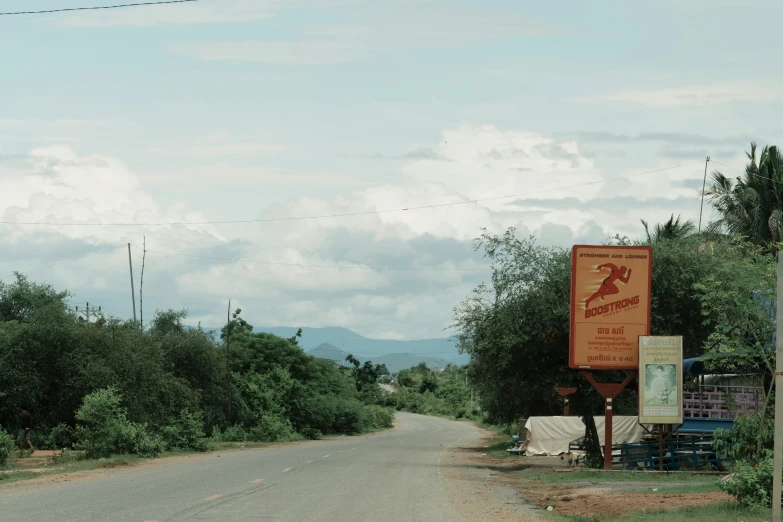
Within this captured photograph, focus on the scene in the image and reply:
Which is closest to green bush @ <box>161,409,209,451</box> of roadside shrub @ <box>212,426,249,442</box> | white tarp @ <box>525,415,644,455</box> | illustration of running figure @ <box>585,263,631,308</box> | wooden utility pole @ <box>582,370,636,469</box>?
roadside shrub @ <box>212,426,249,442</box>

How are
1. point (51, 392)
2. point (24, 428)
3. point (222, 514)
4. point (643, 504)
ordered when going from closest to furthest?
point (222, 514) → point (643, 504) → point (24, 428) → point (51, 392)

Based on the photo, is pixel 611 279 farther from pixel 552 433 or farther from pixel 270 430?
pixel 270 430

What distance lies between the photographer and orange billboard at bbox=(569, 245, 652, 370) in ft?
88.5

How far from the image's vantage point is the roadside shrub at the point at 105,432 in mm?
30906

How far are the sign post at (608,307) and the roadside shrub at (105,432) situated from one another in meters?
15.2

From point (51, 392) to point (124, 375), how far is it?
2.92 meters

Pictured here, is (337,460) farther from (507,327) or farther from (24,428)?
(24,428)

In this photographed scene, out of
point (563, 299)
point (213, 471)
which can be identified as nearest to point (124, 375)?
point (213, 471)

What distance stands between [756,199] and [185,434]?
2547 cm

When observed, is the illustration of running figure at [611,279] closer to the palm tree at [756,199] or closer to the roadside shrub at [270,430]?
the palm tree at [756,199]

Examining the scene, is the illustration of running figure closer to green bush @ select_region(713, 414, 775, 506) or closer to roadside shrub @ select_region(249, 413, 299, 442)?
green bush @ select_region(713, 414, 775, 506)

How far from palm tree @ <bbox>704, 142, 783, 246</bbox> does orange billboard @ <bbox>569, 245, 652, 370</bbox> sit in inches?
446

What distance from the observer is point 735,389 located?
26984 mm

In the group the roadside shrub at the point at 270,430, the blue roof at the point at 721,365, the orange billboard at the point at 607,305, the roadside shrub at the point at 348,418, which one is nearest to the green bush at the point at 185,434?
the roadside shrub at the point at 270,430
